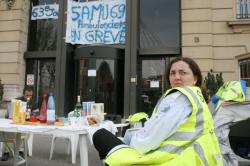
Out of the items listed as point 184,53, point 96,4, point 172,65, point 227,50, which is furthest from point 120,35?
point 172,65

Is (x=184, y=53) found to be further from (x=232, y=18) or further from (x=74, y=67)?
(x=74, y=67)

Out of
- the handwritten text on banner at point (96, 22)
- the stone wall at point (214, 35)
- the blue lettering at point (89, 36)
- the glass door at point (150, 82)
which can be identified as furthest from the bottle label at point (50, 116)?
the blue lettering at point (89, 36)

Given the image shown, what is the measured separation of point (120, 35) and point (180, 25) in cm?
220

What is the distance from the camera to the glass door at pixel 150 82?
13.0 meters

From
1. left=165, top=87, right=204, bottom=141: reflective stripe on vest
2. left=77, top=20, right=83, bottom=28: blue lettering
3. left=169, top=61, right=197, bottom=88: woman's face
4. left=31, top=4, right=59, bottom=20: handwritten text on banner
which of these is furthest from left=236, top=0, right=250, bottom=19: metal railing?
left=165, top=87, right=204, bottom=141: reflective stripe on vest

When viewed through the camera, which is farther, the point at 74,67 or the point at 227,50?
the point at 74,67

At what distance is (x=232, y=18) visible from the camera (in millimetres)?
12297

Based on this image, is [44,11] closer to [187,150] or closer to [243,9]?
[243,9]

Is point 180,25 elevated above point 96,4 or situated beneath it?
situated beneath

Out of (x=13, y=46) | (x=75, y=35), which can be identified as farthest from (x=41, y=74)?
(x=75, y=35)

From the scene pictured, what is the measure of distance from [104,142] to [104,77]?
11109mm

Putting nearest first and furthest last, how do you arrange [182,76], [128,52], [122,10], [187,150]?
[187,150] → [182,76] → [128,52] → [122,10]

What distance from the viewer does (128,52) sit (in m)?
12.8

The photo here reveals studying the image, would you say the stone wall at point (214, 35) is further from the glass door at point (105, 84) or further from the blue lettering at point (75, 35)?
the blue lettering at point (75, 35)
